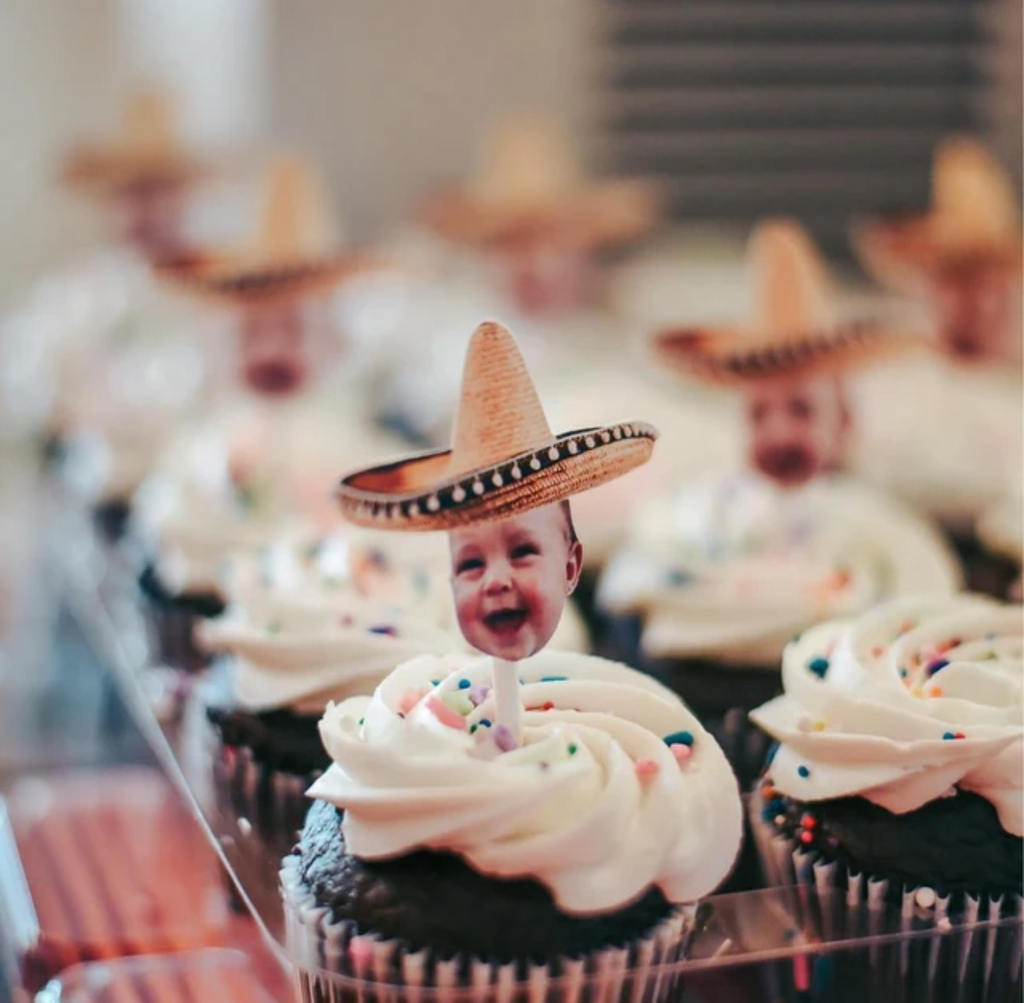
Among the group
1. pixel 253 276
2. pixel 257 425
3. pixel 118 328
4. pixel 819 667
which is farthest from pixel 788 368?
pixel 118 328

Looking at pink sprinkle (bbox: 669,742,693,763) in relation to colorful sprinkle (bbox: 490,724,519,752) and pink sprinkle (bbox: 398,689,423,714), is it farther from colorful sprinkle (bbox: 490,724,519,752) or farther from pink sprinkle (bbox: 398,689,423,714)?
pink sprinkle (bbox: 398,689,423,714)

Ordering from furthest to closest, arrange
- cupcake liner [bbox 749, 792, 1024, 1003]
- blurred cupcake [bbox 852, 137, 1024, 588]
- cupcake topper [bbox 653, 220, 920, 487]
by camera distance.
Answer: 1. blurred cupcake [bbox 852, 137, 1024, 588]
2. cupcake topper [bbox 653, 220, 920, 487]
3. cupcake liner [bbox 749, 792, 1024, 1003]

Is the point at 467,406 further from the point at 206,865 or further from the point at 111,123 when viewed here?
the point at 111,123

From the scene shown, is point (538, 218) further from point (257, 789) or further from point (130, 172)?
point (257, 789)

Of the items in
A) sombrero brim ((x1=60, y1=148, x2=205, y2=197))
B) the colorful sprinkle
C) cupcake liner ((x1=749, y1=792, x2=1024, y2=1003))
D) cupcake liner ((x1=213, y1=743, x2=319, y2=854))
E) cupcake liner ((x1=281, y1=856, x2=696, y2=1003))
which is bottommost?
cupcake liner ((x1=749, y1=792, x2=1024, y2=1003))

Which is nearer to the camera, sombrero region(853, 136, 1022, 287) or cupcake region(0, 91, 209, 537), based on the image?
sombrero region(853, 136, 1022, 287)

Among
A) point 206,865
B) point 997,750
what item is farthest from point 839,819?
point 206,865

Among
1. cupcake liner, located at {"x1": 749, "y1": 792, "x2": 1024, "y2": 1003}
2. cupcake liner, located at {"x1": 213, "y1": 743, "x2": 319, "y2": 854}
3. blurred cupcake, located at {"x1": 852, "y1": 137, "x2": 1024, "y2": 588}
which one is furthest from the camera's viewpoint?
blurred cupcake, located at {"x1": 852, "y1": 137, "x2": 1024, "y2": 588}

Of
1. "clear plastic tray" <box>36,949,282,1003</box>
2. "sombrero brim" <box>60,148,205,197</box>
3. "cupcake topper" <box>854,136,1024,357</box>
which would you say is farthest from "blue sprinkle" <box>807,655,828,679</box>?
"sombrero brim" <box>60,148,205,197</box>
